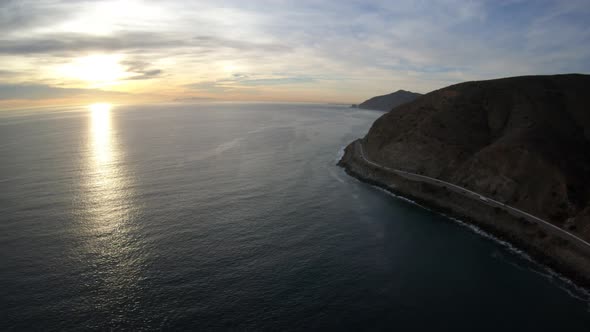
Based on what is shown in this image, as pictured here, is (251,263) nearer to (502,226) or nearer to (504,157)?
(502,226)

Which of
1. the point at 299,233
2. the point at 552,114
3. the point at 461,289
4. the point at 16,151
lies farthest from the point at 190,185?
the point at 552,114

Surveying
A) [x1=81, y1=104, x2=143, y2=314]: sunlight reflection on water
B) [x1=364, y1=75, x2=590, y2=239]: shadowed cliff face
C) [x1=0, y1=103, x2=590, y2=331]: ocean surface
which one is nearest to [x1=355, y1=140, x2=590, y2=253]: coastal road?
[x1=364, y1=75, x2=590, y2=239]: shadowed cliff face

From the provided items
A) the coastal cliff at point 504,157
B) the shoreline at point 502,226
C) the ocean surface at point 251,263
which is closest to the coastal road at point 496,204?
the coastal cliff at point 504,157

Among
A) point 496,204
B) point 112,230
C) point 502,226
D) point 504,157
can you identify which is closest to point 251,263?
point 112,230

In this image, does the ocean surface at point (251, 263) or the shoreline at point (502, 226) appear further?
the shoreline at point (502, 226)

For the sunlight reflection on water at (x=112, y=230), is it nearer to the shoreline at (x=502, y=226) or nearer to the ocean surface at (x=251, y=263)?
the ocean surface at (x=251, y=263)
